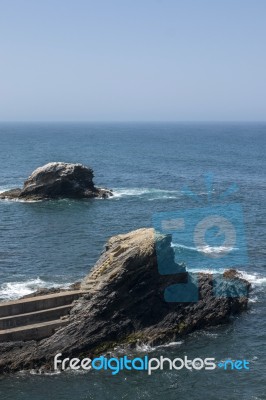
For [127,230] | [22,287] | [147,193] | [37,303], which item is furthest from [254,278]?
[147,193]

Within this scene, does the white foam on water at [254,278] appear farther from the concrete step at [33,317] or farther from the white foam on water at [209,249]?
the concrete step at [33,317]

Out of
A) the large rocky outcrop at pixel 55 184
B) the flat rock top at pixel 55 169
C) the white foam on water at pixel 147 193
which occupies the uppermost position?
the flat rock top at pixel 55 169

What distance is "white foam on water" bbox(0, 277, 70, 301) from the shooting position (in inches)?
2147

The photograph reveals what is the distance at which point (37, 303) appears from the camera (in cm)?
4625

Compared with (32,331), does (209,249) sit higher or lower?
higher

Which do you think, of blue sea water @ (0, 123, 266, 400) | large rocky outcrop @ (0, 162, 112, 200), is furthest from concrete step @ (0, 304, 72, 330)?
large rocky outcrop @ (0, 162, 112, 200)

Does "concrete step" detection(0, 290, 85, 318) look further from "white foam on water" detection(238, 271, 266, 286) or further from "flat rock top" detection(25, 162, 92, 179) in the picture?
"flat rock top" detection(25, 162, 92, 179)

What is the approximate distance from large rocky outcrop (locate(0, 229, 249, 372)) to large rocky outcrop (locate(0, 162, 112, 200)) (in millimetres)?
51007

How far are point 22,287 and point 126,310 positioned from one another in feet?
46.2

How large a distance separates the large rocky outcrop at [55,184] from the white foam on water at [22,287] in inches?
1674

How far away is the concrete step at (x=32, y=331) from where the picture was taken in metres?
43.4

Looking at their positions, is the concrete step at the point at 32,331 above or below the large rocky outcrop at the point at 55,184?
below

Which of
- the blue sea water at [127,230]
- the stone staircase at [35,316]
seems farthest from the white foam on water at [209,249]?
the stone staircase at [35,316]

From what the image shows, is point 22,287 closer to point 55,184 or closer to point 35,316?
point 35,316
